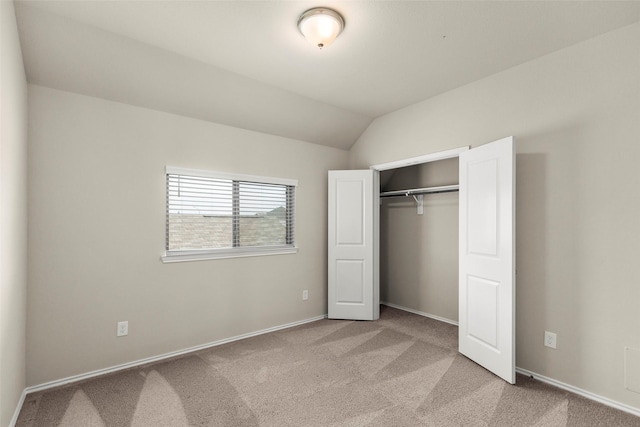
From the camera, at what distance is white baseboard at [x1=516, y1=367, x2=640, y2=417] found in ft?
7.15

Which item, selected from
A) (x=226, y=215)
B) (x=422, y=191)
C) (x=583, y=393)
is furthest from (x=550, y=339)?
(x=226, y=215)

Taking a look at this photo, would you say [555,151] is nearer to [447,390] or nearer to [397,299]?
→ [447,390]

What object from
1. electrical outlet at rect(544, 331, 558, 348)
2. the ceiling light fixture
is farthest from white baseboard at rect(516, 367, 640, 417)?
the ceiling light fixture

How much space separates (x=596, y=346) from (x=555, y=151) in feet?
4.95

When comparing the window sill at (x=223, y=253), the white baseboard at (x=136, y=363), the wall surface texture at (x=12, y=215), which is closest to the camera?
the wall surface texture at (x=12, y=215)

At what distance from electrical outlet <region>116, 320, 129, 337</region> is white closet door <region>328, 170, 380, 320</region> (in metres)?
2.33

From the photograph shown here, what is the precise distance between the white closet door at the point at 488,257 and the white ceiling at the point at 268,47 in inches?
31.8

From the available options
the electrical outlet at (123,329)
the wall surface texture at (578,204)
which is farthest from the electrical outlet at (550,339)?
the electrical outlet at (123,329)

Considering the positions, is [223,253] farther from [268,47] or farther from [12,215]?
[268,47]

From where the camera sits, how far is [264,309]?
12.3 ft

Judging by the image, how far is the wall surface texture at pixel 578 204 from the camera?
7.31ft

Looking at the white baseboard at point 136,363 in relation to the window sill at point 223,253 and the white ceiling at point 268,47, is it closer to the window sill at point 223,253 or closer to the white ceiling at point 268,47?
the window sill at point 223,253

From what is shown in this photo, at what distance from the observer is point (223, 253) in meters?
3.46

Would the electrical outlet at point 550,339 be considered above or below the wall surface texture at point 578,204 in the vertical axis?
below
